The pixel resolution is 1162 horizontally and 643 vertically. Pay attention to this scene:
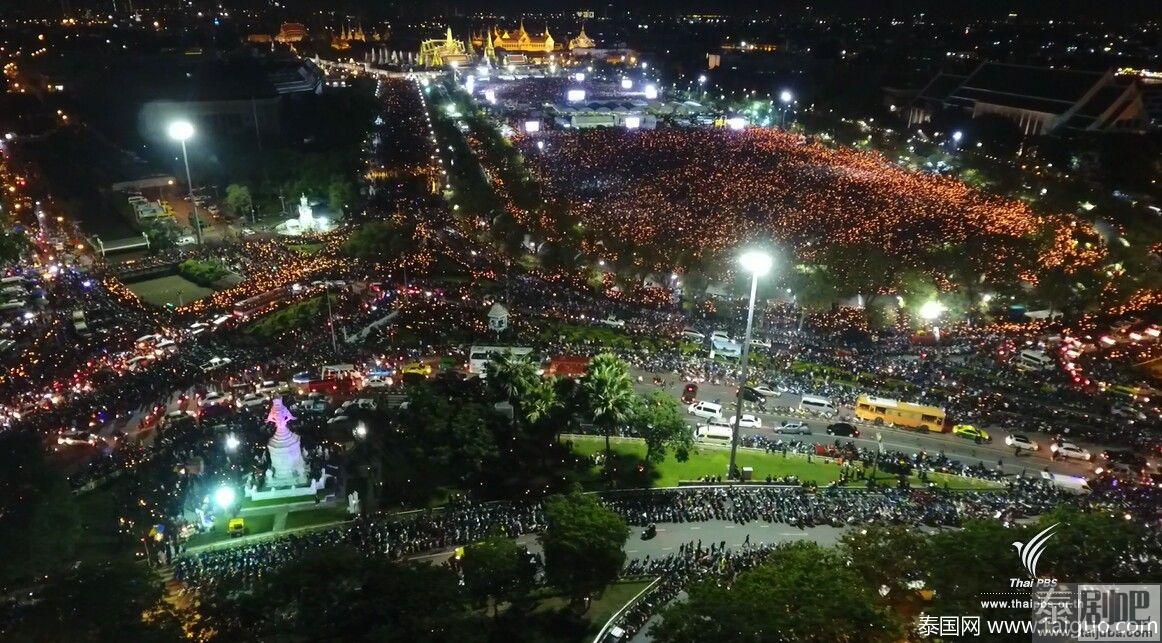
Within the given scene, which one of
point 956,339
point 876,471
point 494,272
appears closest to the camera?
point 876,471

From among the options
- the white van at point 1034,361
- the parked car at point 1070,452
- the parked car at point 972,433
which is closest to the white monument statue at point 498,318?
the parked car at point 972,433

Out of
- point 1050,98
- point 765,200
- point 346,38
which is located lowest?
point 765,200

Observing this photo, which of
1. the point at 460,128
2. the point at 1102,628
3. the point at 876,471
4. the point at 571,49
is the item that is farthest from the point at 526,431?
the point at 571,49

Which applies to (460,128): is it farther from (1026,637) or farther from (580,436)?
(1026,637)

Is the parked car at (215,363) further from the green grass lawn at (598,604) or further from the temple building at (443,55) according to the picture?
the temple building at (443,55)

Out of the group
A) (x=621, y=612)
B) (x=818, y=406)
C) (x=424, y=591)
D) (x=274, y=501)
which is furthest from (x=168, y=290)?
(x=818, y=406)

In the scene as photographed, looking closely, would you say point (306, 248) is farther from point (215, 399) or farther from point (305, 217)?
point (215, 399)

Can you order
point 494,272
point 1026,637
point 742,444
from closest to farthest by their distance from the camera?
point 1026,637, point 742,444, point 494,272
